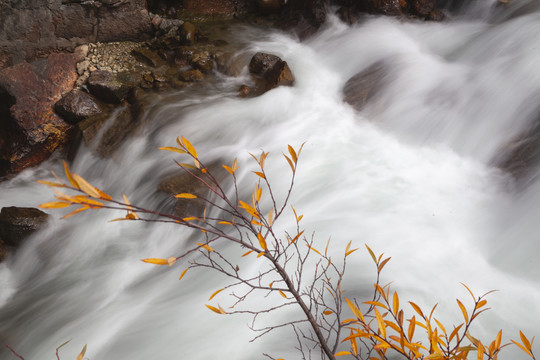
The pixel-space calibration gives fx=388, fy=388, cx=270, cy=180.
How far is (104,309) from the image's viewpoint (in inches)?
111

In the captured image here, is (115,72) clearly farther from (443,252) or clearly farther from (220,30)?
(443,252)

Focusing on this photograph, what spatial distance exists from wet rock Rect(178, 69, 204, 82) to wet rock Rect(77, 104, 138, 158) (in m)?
0.83

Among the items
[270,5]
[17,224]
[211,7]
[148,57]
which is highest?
[270,5]

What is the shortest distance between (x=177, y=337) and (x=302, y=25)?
4.64 metres

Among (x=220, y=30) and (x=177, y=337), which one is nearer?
(x=177, y=337)

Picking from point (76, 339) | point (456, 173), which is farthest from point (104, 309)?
point (456, 173)

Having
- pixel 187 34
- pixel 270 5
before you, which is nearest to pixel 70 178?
pixel 187 34

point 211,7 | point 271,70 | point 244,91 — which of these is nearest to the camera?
point 244,91

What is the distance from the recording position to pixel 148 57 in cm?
494

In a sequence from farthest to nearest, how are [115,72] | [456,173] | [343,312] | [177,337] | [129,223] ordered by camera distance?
1. [115,72]
2. [129,223]
3. [456,173]
4. [177,337]
5. [343,312]

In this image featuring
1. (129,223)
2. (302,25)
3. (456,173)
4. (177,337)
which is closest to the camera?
(177,337)

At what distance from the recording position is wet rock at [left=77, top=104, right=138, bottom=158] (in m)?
4.09

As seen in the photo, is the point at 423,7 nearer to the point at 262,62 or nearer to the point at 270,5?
the point at 270,5

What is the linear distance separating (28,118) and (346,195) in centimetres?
351
